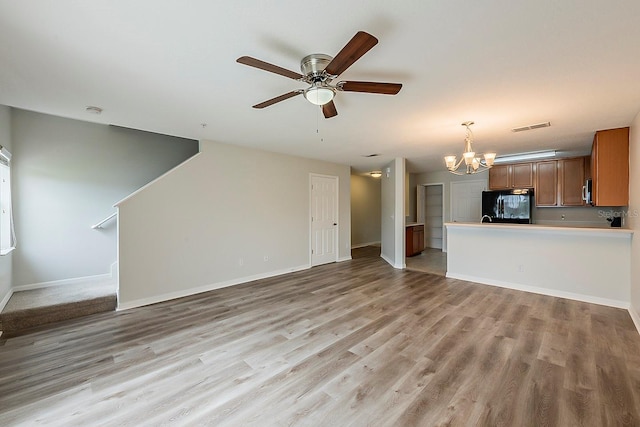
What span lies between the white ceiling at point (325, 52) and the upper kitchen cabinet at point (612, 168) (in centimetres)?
34

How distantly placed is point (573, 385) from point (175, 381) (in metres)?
2.98

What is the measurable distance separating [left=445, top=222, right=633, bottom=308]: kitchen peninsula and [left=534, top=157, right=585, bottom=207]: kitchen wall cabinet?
220cm

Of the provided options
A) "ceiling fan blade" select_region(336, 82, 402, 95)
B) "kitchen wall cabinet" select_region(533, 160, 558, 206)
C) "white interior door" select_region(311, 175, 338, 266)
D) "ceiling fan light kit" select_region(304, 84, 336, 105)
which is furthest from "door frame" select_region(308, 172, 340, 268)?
"kitchen wall cabinet" select_region(533, 160, 558, 206)

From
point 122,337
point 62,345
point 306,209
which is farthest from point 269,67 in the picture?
point 306,209

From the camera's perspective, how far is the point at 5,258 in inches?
128

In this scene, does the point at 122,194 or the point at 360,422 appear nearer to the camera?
the point at 360,422

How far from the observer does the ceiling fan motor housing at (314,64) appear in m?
1.89

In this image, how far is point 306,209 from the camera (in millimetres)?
5805

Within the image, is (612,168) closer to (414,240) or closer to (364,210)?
(414,240)

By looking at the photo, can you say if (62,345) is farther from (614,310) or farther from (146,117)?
(614,310)

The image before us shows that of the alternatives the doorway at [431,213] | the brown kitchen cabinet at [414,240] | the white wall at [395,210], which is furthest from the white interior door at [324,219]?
the doorway at [431,213]

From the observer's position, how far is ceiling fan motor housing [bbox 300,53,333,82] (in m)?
1.89

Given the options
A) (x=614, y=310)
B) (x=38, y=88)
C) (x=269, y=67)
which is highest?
(x=38, y=88)

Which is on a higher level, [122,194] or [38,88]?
[38,88]
